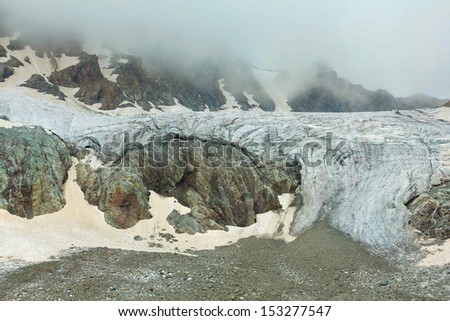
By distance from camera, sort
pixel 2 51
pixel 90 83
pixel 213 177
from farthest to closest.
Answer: pixel 90 83
pixel 2 51
pixel 213 177

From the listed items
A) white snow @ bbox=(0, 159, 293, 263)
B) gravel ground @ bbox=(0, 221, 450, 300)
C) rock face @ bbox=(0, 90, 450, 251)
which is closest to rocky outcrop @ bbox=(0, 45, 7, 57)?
rock face @ bbox=(0, 90, 450, 251)

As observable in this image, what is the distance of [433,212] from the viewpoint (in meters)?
29.3

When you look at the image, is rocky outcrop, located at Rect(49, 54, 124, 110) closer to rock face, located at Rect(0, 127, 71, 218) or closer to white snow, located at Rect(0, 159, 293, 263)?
rock face, located at Rect(0, 127, 71, 218)

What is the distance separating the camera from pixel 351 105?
19962 centimetres

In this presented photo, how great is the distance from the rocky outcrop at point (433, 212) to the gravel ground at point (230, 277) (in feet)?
15.6

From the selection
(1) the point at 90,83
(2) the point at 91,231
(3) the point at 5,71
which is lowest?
(3) the point at 5,71

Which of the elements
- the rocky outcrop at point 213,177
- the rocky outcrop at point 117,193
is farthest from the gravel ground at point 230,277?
the rocky outcrop at point 213,177

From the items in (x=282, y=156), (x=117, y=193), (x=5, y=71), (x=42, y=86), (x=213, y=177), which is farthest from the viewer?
→ (x=5, y=71)

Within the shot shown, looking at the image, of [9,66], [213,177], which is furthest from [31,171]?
[9,66]

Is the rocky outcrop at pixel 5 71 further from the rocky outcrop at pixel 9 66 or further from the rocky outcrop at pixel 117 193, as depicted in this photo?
the rocky outcrop at pixel 117 193

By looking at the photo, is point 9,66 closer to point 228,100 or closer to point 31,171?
point 228,100

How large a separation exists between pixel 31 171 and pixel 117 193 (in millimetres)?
8183

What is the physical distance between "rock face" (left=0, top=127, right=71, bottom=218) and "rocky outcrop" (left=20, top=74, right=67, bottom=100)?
83.8 metres

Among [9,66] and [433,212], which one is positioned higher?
[433,212]
